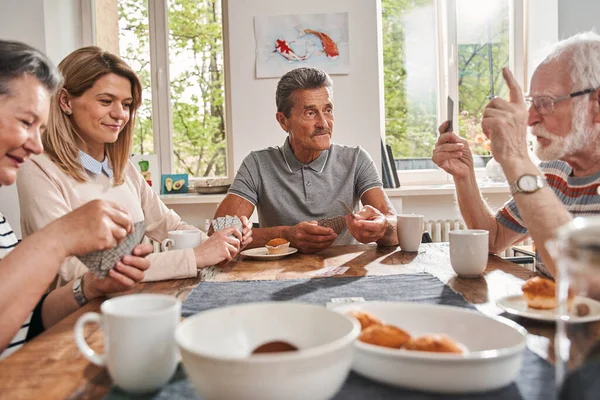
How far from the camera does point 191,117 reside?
3621 mm

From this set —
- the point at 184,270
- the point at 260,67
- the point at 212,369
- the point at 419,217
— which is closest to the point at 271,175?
the point at 419,217

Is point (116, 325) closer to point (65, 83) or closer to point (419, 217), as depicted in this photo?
point (419, 217)

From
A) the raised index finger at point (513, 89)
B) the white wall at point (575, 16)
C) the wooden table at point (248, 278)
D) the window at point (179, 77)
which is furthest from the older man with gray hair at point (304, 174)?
the white wall at point (575, 16)

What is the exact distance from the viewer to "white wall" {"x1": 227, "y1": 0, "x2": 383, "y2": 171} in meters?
3.28

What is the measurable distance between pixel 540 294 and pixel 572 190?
655 millimetres

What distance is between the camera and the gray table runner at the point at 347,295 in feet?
2.04

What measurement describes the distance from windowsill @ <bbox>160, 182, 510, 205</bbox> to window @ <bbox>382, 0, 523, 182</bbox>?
1.15ft

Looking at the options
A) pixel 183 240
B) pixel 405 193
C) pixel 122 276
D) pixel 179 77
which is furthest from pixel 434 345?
pixel 179 77

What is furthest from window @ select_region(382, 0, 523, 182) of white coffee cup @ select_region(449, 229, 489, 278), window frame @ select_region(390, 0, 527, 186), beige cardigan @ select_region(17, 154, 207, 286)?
white coffee cup @ select_region(449, 229, 489, 278)

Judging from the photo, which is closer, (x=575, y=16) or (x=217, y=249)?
(x=217, y=249)

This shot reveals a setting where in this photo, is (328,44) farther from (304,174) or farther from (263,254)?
(263,254)

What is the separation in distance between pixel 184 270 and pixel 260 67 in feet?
7.19

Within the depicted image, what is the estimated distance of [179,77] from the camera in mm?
3617

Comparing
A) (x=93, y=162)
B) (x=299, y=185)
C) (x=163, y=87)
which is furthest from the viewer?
(x=163, y=87)
